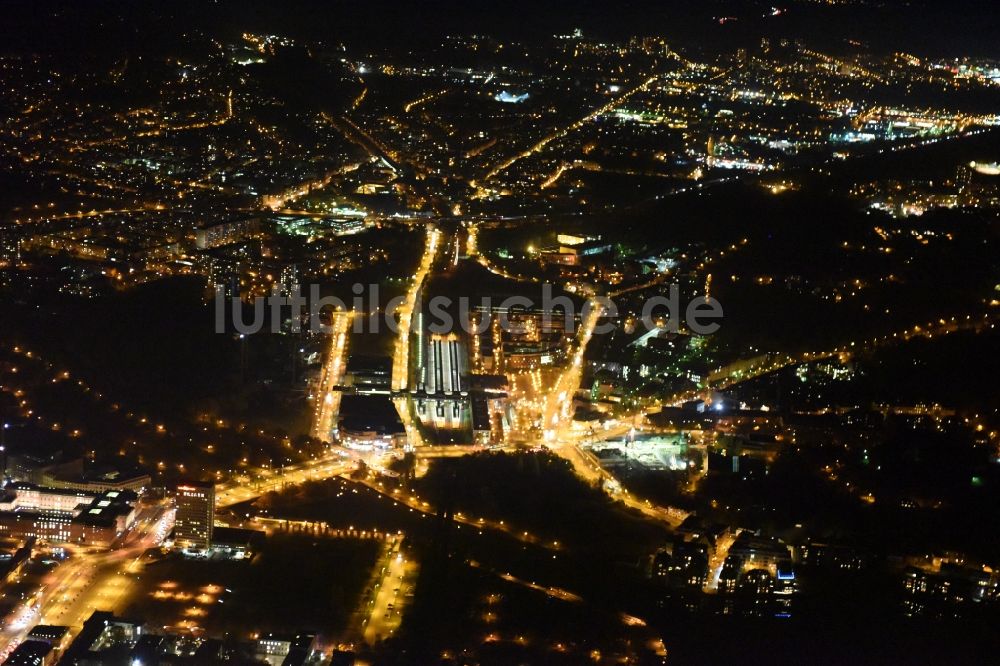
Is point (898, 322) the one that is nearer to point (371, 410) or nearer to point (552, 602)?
point (371, 410)

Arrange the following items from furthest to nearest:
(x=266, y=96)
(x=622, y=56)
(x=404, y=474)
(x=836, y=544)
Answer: (x=622, y=56)
(x=266, y=96)
(x=404, y=474)
(x=836, y=544)

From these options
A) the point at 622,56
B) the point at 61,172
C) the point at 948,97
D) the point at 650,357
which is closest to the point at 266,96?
the point at 61,172

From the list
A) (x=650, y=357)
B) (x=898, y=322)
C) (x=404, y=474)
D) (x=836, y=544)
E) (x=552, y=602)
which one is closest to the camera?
(x=552, y=602)

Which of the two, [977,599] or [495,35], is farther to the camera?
[495,35]

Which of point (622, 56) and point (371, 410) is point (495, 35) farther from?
point (371, 410)

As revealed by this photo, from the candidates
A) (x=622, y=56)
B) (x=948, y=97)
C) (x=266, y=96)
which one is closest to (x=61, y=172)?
(x=266, y=96)

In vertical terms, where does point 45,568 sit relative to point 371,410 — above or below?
below

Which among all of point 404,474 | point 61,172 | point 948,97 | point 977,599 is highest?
point 948,97
